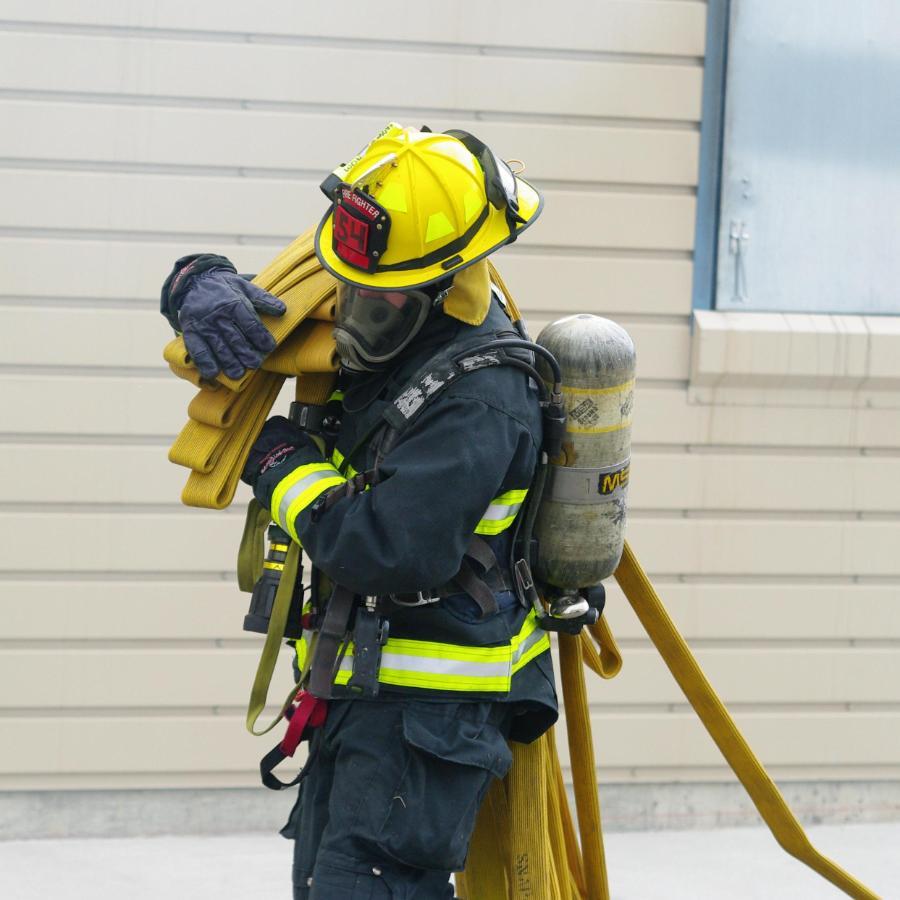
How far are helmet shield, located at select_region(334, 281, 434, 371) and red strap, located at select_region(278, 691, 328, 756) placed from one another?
2.38ft

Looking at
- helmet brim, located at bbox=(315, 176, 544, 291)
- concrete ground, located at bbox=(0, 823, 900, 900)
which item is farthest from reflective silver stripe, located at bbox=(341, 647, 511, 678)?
concrete ground, located at bbox=(0, 823, 900, 900)

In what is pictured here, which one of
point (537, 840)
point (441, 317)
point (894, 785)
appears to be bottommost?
point (894, 785)

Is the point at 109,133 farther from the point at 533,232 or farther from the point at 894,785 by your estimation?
the point at 894,785

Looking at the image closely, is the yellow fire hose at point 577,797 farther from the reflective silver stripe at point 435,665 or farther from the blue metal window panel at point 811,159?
the blue metal window panel at point 811,159

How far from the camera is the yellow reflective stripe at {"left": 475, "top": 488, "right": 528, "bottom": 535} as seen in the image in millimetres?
2801

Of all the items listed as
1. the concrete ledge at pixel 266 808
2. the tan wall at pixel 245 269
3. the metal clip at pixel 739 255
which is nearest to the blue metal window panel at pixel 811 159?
the metal clip at pixel 739 255

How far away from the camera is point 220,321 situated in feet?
8.88

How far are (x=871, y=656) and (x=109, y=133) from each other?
3.22 metres

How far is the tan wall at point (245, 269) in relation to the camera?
4500 mm

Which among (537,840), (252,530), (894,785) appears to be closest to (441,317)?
(252,530)

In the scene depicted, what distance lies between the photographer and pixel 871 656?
4926 millimetres

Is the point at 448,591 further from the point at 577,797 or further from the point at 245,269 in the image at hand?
the point at 245,269

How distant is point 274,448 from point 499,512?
0.49 m

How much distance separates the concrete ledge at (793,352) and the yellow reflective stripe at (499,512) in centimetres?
204
